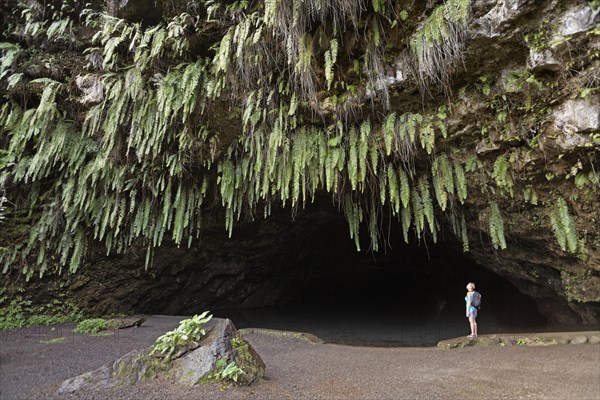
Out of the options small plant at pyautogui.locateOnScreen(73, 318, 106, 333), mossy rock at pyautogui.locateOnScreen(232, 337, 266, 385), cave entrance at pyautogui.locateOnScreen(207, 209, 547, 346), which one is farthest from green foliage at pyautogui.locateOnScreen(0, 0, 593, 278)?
cave entrance at pyautogui.locateOnScreen(207, 209, 547, 346)

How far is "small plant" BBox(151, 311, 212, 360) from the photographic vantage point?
15.5 feet

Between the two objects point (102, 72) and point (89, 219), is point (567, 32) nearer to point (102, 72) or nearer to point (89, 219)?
point (102, 72)

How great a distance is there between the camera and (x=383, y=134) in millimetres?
6668

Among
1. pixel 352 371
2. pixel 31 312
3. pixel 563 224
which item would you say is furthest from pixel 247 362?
pixel 31 312

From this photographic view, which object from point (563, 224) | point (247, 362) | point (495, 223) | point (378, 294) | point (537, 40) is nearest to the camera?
point (247, 362)

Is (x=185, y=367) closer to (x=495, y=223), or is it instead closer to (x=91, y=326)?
(x=91, y=326)

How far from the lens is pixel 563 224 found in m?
6.16

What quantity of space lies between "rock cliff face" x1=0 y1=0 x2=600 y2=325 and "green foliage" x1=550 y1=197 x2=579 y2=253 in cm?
3

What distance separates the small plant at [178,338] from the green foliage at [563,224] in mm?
5831

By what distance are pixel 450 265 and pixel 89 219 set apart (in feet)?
49.7

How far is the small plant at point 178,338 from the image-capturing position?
4.72m

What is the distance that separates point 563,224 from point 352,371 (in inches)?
168

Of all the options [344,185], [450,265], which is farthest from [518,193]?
[450,265]

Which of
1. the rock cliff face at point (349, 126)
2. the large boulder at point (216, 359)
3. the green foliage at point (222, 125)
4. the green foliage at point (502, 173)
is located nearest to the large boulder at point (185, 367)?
the large boulder at point (216, 359)
